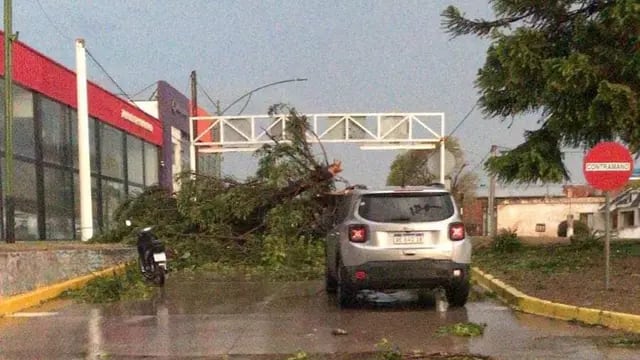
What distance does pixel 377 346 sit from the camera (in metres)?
8.38

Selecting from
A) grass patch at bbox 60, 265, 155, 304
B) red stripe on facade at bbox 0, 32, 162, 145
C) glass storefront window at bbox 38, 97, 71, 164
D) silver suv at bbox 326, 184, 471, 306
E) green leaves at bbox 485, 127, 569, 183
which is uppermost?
red stripe on facade at bbox 0, 32, 162, 145

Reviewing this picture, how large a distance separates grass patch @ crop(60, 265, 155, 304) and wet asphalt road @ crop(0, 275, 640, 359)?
425 millimetres

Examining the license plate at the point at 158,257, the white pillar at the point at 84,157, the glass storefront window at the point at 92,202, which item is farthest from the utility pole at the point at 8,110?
the glass storefront window at the point at 92,202

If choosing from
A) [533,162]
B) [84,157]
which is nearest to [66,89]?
[84,157]

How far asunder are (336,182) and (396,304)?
8.83 meters

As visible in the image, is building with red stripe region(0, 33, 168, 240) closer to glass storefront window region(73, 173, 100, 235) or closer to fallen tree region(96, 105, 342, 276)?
glass storefront window region(73, 173, 100, 235)

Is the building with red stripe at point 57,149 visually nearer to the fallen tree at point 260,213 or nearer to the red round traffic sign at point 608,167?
the fallen tree at point 260,213

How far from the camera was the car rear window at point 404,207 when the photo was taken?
11.0 m

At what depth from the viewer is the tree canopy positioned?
52.3 ft

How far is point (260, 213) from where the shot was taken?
67.3 feet

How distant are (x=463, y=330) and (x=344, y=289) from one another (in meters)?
2.47

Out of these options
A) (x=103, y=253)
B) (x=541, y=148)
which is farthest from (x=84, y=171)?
(x=541, y=148)

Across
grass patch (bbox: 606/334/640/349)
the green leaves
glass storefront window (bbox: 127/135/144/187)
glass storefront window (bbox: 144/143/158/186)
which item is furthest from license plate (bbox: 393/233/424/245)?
glass storefront window (bbox: 144/143/158/186)

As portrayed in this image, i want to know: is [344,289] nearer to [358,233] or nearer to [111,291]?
[358,233]
